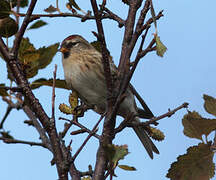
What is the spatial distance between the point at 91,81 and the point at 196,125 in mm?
2224

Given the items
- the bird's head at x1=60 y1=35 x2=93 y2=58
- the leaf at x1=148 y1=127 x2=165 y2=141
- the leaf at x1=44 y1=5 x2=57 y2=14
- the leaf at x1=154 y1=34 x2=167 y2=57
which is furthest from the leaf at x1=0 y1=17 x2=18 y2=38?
the bird's head at x1=60 y1=35 x2=93 y2=58

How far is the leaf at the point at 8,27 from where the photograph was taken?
5.77 feet

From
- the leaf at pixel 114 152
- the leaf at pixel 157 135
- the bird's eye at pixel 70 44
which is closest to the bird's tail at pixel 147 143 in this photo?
the bird's eye at pixel 70 44

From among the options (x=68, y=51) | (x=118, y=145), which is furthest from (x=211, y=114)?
(x=68, y=51)

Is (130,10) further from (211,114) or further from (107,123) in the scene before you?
(211,114)

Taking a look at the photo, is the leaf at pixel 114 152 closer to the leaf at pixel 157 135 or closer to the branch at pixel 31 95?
the branch at pixel 31 95

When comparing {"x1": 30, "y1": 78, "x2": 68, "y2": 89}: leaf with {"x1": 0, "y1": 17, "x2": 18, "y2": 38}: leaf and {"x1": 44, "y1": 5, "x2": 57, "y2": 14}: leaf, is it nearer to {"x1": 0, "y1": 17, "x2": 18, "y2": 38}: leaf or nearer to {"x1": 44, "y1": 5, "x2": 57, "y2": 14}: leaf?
{"x1": 0, "y1": 17, "x2": 18, "y2": 38}: leaf

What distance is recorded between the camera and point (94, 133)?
5.85 feet

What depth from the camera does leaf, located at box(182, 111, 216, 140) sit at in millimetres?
1424

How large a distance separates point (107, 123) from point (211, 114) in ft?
1.83

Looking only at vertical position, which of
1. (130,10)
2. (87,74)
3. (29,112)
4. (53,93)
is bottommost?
(53,93)

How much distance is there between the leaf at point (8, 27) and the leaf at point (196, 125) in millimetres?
916

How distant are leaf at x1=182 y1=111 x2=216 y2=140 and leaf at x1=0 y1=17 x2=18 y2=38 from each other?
3.01ft

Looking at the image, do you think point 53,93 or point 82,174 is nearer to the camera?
point 53,93
